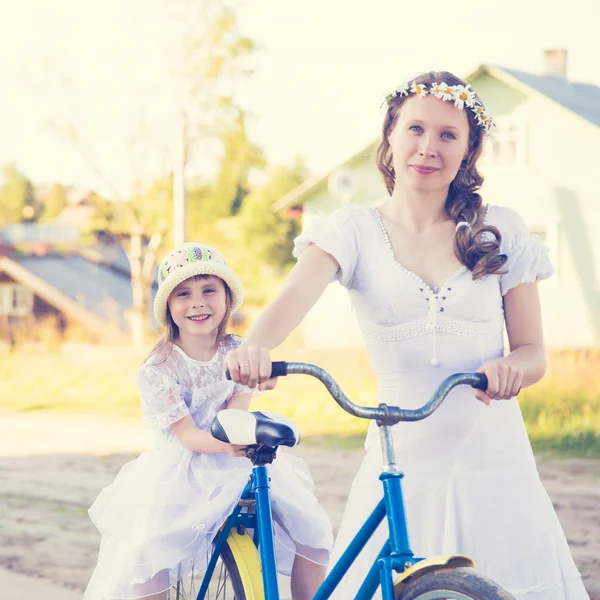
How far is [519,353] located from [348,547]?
21.9 inches

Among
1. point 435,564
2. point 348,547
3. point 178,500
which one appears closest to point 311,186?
point 178,500

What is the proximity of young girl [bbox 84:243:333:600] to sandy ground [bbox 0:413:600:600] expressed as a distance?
1937 millimetres

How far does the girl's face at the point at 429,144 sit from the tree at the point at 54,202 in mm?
76865

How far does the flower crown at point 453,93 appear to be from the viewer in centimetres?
260

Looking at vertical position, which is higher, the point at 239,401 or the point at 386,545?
the point at 239,401

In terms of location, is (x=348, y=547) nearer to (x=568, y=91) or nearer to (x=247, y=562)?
(x=247, y=562)

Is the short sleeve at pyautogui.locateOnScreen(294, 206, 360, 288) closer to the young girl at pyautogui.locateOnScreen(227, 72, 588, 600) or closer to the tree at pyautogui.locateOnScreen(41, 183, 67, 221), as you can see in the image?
the young girl at pyautogui.locateOnScreen(227, 72, 588, 600)

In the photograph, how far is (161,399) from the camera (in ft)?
10.8

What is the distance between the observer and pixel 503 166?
70.5 ft

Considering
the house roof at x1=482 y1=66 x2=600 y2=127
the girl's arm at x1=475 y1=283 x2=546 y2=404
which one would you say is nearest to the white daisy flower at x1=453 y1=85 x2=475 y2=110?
the girl's arm at x1=475 y1=283 x2=546 y2=404

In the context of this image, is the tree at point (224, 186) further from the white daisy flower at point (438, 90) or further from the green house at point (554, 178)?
the white daisy flower at point (438, 90)

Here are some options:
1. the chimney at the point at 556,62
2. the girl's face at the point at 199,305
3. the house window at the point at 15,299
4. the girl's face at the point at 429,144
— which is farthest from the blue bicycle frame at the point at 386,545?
the house window at the point at 15,299

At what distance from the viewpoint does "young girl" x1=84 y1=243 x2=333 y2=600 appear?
313 cm

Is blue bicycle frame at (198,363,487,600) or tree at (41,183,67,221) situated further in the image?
tree at (41,183,67,221)
